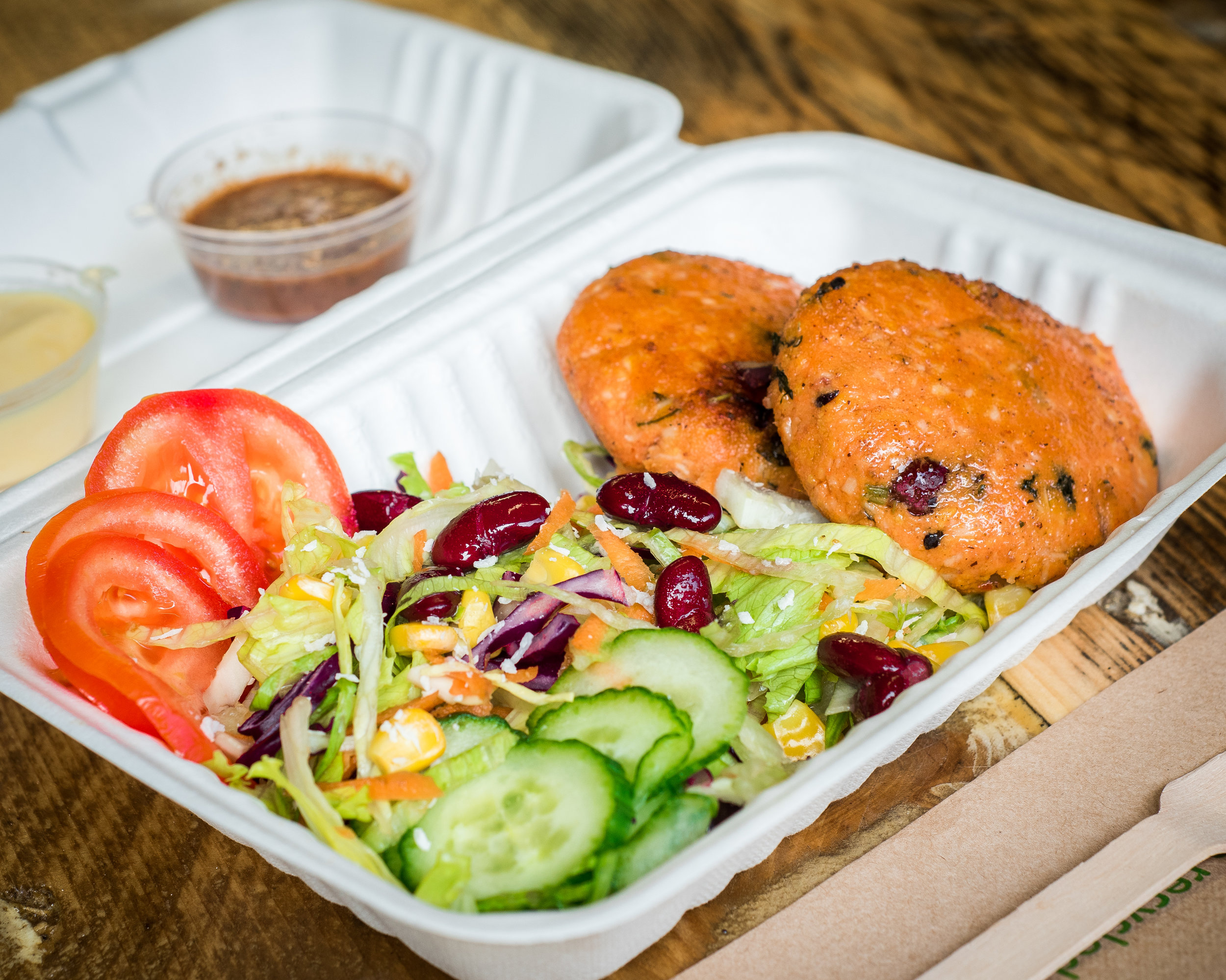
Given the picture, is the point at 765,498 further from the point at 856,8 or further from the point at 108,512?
the point at 856,8

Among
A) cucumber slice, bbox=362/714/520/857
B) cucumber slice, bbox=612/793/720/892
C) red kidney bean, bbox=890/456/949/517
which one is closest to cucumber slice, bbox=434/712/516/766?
cucumber slice, bbox=362/714/520/857

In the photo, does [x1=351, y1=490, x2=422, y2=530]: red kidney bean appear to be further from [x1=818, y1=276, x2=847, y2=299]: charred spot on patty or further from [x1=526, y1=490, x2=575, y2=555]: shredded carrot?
[x1=818, y1=276, x2=847, y2=299]: charred spot on patty

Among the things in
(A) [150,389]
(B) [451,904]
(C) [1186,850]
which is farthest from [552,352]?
(C) [1186,850]

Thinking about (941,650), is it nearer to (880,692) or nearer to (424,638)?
(880,692)

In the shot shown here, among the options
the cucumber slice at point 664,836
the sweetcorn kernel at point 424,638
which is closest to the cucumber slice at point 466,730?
the sweetcorn kernel at point 424,638

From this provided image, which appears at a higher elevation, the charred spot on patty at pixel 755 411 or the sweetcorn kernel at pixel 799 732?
the charred spot on patty at pixel 755 411

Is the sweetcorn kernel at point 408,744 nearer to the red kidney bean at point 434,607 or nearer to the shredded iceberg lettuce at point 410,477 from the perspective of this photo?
the red kidney bean at point 434,607

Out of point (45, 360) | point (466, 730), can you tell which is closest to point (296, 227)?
point (45, 360)
